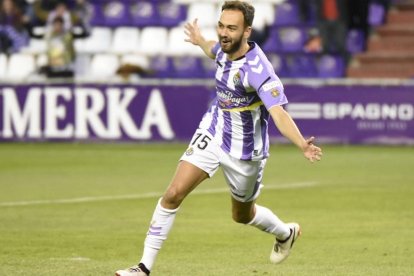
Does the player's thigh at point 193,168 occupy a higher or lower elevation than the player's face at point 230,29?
lower

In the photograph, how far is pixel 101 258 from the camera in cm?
1003

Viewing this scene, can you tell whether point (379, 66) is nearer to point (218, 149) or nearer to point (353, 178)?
point (353, 178)

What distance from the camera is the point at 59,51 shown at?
1027 inches

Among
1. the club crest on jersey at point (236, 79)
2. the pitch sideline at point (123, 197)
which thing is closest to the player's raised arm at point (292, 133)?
the club crest on jersey at point (236, 79)

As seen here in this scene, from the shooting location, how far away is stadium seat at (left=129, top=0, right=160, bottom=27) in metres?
28.5

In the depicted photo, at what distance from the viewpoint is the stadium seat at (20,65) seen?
27.5 meters

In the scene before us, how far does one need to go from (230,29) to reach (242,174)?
3.87ft

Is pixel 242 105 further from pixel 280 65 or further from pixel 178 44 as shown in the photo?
pixel 178 44

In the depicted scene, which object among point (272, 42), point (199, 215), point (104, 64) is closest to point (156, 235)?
point (199, 215)

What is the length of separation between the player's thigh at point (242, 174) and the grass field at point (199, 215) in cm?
67

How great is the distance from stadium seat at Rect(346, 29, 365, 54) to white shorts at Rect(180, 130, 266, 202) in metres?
17.5

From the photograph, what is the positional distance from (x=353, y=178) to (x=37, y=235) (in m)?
7.47

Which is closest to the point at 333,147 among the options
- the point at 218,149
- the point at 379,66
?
the point at 379,66

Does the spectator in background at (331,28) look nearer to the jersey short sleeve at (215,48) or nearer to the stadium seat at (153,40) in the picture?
the stadium seat at (153,40)
